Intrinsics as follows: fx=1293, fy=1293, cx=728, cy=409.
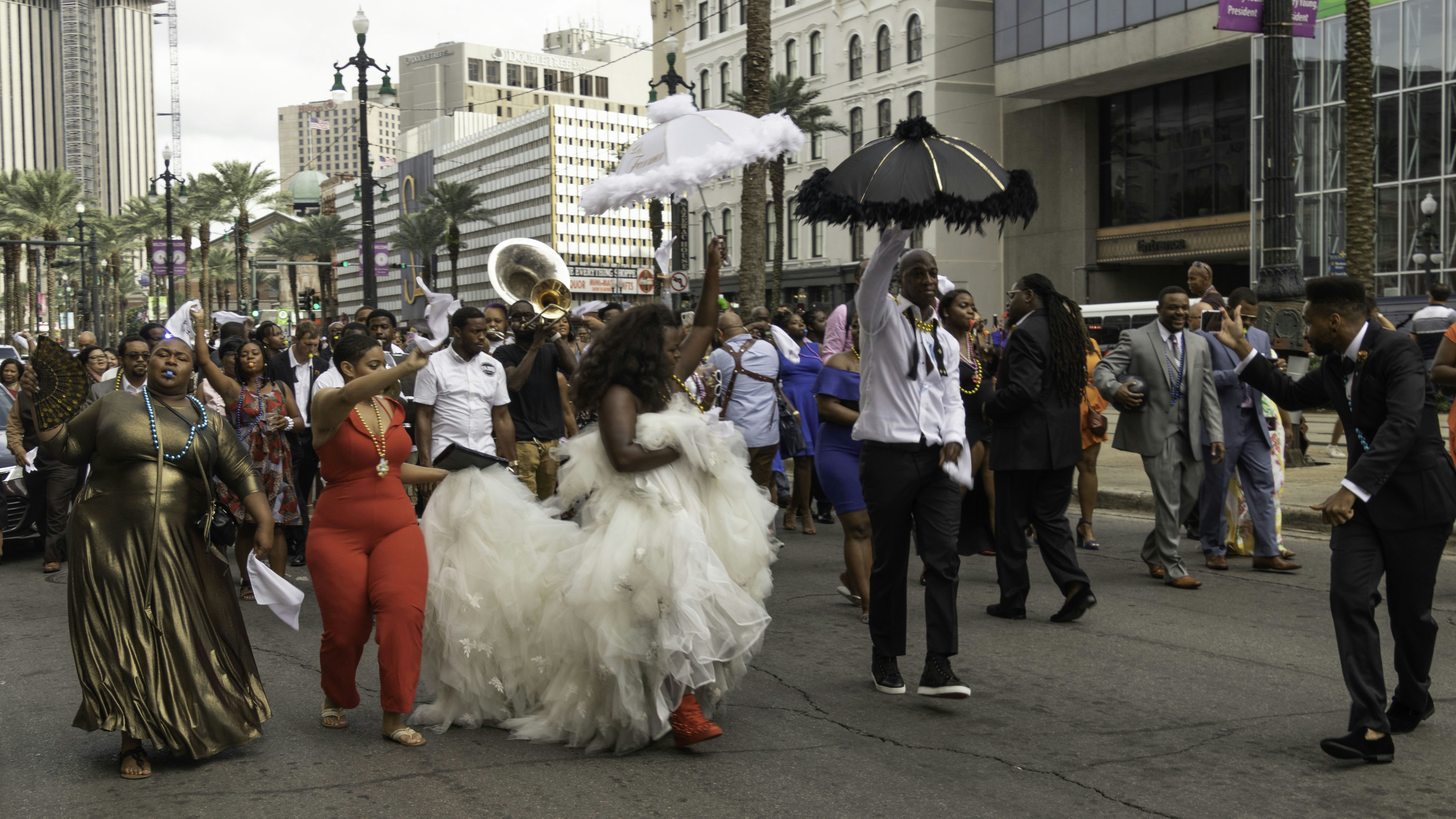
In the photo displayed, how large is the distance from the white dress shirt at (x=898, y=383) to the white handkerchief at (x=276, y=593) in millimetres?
2553

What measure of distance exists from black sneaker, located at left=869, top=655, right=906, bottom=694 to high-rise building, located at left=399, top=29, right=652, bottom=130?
159m

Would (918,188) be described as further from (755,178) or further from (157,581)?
(755,178)

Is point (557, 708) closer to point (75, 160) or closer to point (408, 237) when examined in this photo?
point (408, 237)

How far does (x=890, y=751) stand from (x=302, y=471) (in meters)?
6.88

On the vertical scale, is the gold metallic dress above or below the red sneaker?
above

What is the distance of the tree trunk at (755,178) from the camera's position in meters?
19.8

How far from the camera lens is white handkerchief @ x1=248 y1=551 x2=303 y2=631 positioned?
5.11m

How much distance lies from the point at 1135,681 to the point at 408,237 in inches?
3502

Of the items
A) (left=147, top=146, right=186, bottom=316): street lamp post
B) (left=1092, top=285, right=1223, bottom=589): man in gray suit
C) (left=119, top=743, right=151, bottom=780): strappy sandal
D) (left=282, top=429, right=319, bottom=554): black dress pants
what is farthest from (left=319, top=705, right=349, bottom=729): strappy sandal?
(left=147, top=146, right=186, bottom=316): street lamp post

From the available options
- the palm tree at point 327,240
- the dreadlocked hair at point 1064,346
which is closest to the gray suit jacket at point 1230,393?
the dreadlocked hair at point 1064,346

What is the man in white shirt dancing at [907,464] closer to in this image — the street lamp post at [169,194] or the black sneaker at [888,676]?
the black sneaker at [888,676]

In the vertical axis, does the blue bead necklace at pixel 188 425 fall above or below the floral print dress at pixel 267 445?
above

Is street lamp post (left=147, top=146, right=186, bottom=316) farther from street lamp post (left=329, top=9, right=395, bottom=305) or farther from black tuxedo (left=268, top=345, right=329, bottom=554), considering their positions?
black tuxedo (left=268, top=345, right=329, bottom=554)

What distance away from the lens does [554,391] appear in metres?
9.17
